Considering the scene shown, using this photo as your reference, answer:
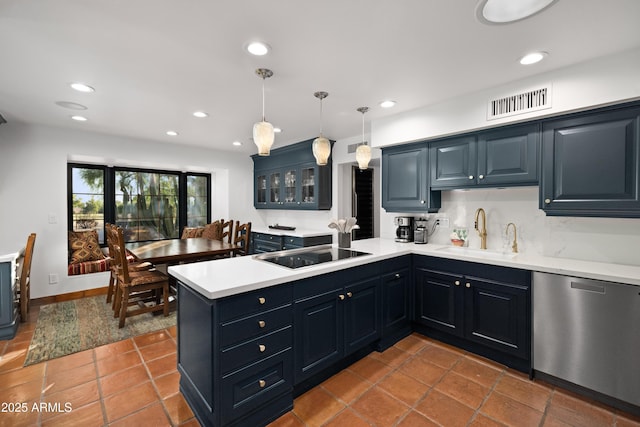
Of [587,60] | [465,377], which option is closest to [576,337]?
[465,377]

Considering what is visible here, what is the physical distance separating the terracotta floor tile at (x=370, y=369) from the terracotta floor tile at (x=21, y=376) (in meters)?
2.43

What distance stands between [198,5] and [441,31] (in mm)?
1383

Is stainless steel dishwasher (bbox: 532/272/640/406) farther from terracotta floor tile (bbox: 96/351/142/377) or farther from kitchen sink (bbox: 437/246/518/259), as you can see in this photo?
terracotta floor tile (bbox: 96/351/142/377)

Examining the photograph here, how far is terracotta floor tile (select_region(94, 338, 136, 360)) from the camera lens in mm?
2557

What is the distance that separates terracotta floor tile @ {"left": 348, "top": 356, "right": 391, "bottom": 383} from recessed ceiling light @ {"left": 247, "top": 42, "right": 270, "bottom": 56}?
2.46m

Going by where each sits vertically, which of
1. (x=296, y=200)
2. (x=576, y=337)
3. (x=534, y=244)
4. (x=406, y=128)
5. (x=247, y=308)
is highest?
(x=406, y=128)

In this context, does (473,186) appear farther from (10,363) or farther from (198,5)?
(10,363)

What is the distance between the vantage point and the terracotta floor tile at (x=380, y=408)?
180cm

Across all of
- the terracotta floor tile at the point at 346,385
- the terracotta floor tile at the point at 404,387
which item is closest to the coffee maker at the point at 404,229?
the terracotta floor tile at the point at 404,387

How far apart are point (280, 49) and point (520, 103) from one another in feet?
Result: 6.56

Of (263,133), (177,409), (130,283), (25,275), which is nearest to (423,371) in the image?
(177,409)

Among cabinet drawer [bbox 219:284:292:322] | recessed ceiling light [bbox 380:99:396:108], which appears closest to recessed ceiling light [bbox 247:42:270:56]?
recessed ceiling light [bbox 380:99:396:108]

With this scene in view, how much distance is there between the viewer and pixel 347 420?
1.80m

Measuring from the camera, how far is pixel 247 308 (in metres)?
1.66
